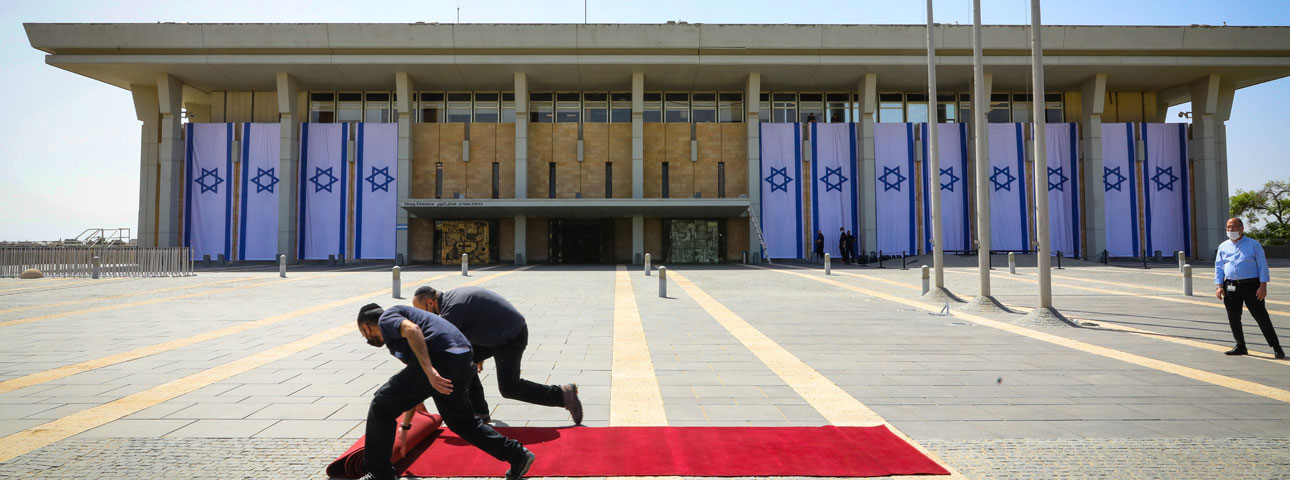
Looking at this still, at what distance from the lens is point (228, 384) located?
5656 millimetres

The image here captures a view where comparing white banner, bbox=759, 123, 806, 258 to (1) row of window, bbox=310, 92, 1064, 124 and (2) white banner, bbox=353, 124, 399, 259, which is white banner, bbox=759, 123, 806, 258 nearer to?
(1) row of window, bbox=310, 92, 1064, 124

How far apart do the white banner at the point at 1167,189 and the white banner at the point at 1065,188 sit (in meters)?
3.76

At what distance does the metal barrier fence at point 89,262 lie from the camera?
70.7 ft

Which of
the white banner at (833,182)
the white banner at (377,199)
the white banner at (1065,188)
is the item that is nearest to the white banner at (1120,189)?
the white banner at (1065,188)

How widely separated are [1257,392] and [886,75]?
101ft

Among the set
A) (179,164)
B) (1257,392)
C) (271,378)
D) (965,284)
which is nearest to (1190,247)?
(965,284)

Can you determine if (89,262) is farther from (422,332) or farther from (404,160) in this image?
(422,332)

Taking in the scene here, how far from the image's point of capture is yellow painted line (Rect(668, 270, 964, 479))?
14.7 ft

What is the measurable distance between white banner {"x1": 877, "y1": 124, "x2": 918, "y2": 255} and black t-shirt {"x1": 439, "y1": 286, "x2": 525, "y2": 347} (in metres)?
31.9

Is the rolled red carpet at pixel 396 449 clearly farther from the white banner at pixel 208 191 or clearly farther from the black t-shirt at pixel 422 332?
the white banner at pixel 208 191

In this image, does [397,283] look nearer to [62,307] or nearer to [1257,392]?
[62,307]

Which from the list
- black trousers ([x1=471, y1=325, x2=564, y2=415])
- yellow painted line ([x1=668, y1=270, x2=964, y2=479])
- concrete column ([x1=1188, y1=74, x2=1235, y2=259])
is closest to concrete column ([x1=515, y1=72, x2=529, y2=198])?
yellow painted line ([x1=668, y1=270, x2=964, y2=479])

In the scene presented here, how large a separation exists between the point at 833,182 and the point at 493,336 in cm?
3179

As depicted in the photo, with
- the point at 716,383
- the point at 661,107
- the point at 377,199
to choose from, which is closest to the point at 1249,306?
the point at 716,383
